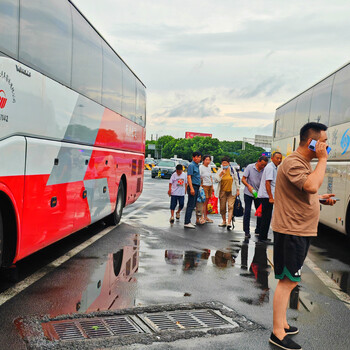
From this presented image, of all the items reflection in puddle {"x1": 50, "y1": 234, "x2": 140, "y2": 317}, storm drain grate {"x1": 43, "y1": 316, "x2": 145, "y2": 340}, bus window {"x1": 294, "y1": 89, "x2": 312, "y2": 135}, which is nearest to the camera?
storm drain grate {"x1": 43, "y1": 316, "x2": 145, "y2": 340}

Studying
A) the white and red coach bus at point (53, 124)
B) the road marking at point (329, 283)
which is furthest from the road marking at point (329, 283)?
the white and red coach bus at point (53, 124)

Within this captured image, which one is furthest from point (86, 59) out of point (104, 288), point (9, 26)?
point (104, 288)

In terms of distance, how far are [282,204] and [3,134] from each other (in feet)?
9.14

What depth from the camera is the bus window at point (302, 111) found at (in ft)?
46.8

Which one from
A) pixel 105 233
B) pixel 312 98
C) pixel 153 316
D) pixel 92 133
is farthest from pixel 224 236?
pixel 153 316

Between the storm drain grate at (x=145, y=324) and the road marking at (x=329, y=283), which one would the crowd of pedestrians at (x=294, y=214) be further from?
the road marking at (x=329, y=283)

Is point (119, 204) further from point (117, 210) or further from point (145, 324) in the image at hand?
point (145, 324)

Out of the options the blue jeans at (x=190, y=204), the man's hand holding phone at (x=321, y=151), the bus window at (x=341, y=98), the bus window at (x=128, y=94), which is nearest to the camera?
the man's hand holding phone at (x=321, y=151)

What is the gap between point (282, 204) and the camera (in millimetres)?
4641

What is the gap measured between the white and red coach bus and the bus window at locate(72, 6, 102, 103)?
16 mm

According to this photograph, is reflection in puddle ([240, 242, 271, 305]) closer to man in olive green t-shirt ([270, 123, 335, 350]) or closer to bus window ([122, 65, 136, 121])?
man in olive green t-shirt ([270, 123, 335, 350])

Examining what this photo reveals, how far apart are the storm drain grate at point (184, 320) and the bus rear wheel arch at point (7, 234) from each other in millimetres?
1619

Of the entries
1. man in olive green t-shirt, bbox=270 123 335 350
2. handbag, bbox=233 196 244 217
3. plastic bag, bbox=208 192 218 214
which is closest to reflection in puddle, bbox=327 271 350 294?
man in olive green t-shirt, bbox=270 123 335 350

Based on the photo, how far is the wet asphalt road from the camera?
4.87 m
